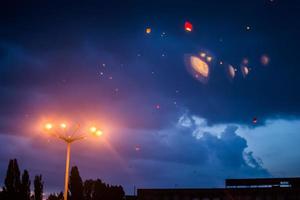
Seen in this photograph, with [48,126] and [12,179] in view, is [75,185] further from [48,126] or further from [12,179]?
[48,126]

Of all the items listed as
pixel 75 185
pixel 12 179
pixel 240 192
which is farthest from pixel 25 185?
pixel 240 192

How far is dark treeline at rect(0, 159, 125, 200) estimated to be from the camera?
242ft

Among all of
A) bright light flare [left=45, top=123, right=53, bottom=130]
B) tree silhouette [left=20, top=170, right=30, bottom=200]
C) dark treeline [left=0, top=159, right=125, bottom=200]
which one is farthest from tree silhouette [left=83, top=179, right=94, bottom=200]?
bright light flare [left=45, top=123, right=53, bottom=130]

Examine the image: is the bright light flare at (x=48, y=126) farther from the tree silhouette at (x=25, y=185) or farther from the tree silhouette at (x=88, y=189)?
the tree silhouette at (x=88, y=189)

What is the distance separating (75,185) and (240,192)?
111ft

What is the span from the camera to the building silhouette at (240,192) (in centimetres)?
8788

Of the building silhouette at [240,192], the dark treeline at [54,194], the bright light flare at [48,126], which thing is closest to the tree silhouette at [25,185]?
the dark treeline at [54,194]

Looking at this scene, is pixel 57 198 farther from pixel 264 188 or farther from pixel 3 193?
pixel 264 188

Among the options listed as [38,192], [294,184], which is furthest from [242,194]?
[38,192]

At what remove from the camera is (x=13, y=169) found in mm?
75312

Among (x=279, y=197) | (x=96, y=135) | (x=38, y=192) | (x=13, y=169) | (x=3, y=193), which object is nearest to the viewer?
(x=96, y=135)

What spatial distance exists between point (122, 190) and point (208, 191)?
19.2 m

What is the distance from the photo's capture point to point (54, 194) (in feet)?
284

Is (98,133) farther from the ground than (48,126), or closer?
closer
